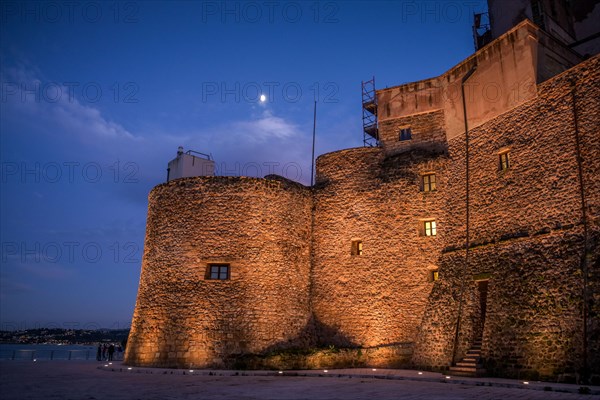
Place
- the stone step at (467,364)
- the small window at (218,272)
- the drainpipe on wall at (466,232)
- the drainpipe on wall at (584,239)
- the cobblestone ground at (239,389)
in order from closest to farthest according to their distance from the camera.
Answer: the cobblestone ground at (239,389), the drainpipe on wall at (584,239), the stone step at (467,364), the drainpipe on wall at (466,232), the small window at (218,272)

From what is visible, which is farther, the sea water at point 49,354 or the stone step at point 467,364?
the sea water at point 49,354

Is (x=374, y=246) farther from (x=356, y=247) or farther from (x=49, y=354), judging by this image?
(x=49, y=354)

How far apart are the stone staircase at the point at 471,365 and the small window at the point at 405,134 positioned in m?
9.23

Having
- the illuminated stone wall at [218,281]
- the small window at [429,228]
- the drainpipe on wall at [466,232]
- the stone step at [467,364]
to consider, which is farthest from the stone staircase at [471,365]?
the illuminated stone wall at [218,281]

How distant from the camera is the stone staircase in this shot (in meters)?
12.3

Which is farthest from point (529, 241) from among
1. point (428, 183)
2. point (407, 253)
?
point (428, 183)

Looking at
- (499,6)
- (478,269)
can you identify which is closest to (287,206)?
(478,269)

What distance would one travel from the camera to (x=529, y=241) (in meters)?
13.3

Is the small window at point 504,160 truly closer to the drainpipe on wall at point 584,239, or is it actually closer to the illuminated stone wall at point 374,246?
the drainpipe on wall at point 584,239

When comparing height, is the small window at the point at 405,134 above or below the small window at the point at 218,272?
above

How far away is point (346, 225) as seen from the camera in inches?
763

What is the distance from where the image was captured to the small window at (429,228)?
57.3 ft

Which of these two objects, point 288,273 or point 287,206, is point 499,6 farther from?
point 288,273

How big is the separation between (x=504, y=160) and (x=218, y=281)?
37.2 feet
